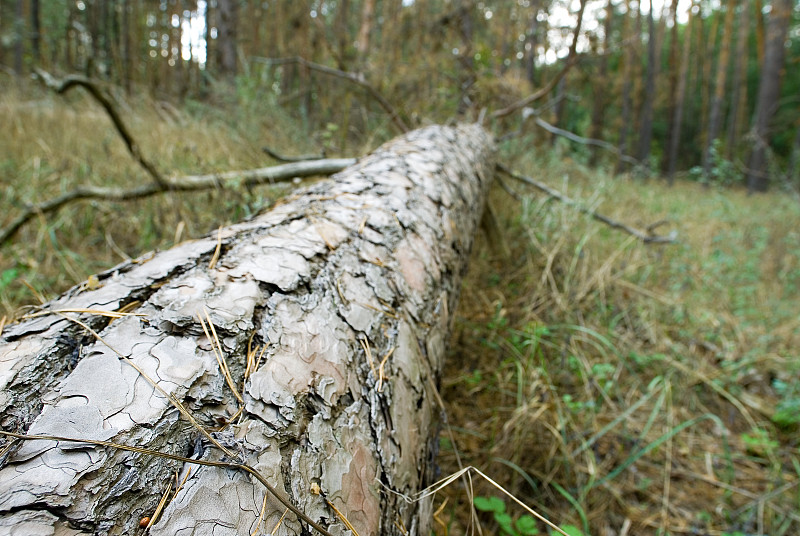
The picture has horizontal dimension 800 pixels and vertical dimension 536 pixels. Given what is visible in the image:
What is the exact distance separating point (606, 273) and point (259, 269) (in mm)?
2147

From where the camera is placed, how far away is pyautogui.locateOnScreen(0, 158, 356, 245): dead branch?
6.38ft

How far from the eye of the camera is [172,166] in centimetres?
312

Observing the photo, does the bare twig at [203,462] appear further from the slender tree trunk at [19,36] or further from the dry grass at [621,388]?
the slender tree trunk at [19,36]

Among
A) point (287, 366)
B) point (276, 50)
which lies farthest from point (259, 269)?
point (276, 50)

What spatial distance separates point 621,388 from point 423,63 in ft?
14.0

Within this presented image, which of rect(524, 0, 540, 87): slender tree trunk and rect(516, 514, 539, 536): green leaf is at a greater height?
rect(524, 0, 540, 87): slender tree trunk

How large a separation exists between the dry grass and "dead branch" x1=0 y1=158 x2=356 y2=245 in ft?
3.56

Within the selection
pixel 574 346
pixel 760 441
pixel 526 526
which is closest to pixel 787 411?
pixel 760 441

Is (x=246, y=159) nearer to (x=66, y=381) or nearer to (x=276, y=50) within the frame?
(x=66, y=381)

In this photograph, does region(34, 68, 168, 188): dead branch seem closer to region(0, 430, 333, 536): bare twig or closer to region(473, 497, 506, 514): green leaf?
region(0, 430, 333, 536): bare twig

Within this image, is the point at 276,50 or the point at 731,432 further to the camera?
the point at 276,50

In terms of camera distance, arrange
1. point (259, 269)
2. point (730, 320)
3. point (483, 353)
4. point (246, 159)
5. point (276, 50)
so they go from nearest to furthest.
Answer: point (259, 269)
point (483, 353)
point (730, 320)
point (246, 159)
point (276, 50)

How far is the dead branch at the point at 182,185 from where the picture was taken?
6.38ft

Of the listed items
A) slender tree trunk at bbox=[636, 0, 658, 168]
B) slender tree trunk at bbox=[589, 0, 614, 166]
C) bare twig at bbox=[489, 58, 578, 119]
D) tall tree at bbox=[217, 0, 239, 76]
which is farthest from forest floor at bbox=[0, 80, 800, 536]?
slender tree trunk at bbox=[636, 0, 658, 168]
